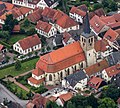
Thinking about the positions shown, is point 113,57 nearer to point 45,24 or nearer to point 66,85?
point 66,85

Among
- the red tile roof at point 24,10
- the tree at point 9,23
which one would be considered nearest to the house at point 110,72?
the tree at point 9,23

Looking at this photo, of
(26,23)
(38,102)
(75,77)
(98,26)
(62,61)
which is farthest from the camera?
(26,23)

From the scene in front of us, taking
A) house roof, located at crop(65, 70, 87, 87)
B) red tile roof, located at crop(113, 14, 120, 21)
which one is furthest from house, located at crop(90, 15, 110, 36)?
house roof, located at crop(65, 70, 87, 87)

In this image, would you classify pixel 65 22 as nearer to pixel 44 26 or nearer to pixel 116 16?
pixel 44 26

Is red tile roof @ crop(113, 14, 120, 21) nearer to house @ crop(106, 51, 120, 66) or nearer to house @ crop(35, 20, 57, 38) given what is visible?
house @ crop(35, 20, 57, 38)

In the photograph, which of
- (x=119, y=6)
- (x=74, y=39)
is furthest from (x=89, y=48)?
(x=119, y=6)

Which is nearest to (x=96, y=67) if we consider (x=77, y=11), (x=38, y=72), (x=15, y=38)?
(x=38, y=72)

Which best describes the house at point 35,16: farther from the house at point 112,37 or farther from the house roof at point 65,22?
the house at point 112,37
